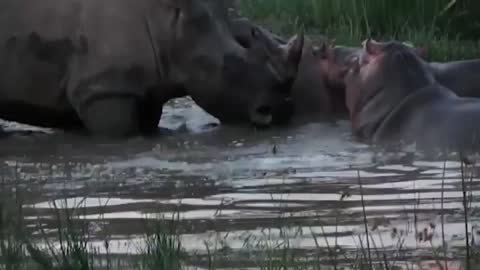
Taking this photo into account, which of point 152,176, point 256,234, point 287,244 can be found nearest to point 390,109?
point 152,176

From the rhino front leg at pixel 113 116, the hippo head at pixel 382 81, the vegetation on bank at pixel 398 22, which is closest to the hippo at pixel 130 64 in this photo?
the rhino front leg at pixel 113 116

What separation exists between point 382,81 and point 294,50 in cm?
55

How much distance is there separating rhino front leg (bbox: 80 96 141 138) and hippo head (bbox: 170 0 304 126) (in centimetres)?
38

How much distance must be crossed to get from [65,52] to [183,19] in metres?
0.72

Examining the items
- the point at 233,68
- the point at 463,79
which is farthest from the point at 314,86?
the point at 463,79

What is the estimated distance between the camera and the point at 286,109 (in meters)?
8.02

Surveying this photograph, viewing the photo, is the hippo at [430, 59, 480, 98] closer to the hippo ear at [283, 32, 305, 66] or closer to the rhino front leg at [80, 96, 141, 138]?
the hippo ear at [283, 32, 305, 66]

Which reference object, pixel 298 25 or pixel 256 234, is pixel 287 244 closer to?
pixel 256 234

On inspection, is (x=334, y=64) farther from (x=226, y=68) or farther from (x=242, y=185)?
(x=242, y=185)

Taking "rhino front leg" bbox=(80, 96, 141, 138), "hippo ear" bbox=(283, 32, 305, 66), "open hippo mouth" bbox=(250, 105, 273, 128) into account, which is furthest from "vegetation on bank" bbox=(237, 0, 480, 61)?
"rhino front leg" bbox=(80, 96, 141, 138)

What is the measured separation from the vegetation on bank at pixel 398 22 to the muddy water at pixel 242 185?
86.1 inches

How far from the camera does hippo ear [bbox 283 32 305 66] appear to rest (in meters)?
7.86

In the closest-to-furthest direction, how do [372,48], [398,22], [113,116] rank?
1. [113,116]
2. [372,48]
3. [398,22]

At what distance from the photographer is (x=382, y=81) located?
7785 mm
